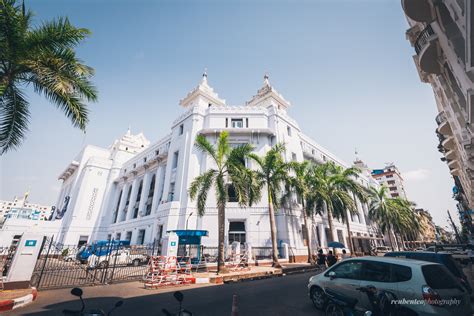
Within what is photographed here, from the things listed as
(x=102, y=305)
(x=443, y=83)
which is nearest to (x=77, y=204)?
(x=102, y=305)

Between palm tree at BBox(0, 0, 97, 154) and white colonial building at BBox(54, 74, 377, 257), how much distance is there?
57.2 feet

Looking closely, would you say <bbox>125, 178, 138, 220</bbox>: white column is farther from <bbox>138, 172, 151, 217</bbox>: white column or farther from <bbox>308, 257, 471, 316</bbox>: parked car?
<bbox>308, 257, 471, 316</bbox>: parked car

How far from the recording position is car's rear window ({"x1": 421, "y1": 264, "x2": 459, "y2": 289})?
4.39 metres

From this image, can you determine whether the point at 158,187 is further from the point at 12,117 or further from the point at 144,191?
the point at 12,117

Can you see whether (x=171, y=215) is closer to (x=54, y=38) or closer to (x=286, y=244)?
(x=286, y=244)

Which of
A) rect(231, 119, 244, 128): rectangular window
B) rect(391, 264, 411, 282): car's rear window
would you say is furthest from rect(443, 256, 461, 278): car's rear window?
rect(231, 119, 244, 128): rectangular window

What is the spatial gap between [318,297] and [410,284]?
280cm

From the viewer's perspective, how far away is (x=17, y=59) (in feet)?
26.8

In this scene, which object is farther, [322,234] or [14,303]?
[322,234]

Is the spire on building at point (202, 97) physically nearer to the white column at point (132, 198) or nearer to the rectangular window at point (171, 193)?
the rectangular window at point (171, 193)

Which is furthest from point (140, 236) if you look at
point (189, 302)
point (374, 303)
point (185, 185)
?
point (374, 303)

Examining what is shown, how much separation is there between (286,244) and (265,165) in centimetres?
875

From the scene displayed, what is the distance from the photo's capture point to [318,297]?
648 cm

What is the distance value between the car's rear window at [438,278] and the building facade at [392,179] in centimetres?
10036
